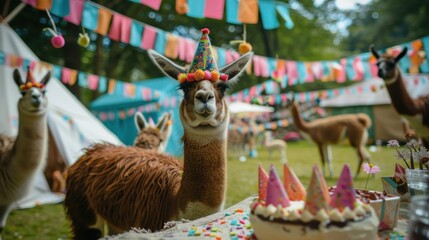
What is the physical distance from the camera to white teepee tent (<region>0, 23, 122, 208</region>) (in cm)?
598

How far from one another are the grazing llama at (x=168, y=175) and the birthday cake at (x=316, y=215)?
93 centimetres

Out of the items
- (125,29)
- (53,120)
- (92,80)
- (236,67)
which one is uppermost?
(125,29)

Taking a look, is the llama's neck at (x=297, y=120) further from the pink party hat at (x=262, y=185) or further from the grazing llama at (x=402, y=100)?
the pink party hat at (x=262, y=185)

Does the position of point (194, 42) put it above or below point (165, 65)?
above

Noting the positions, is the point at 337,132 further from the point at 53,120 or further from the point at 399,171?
the point at 399,171

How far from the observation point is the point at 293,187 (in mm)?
1281

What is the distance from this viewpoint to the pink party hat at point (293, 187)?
1258 millimetres

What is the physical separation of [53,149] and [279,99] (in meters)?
7.78

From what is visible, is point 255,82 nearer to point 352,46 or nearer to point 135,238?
point 352,46

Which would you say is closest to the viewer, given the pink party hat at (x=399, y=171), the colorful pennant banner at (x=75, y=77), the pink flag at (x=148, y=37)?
the pink party hat at (x=399, y=171)

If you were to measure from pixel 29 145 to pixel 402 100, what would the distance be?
4.92m

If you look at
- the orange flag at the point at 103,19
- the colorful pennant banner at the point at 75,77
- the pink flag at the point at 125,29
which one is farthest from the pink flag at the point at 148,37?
the colorful pennant banner at the point at 75,77

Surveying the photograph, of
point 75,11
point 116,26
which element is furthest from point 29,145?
point 116,26

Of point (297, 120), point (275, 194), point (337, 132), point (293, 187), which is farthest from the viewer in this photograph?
point (297, 120)
